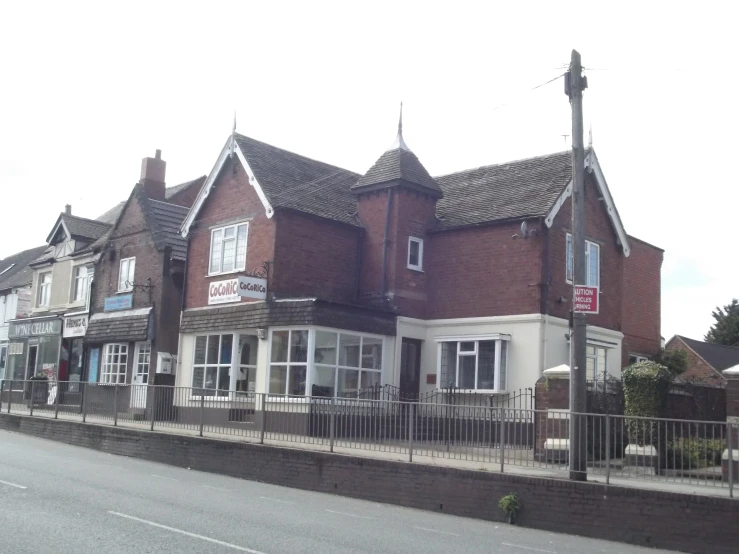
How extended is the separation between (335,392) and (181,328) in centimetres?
665

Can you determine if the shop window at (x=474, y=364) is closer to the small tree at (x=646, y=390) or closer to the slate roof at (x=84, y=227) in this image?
the small tree at (x=646, y=390)

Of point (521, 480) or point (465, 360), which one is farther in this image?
point (465, 360)

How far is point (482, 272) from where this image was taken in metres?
23.9

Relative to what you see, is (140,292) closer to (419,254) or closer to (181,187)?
(181,187)

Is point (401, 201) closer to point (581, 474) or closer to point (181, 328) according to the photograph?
point (181, 328)

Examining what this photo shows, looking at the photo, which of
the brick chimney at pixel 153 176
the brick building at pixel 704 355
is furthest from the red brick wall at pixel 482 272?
the brick building at pixel 704 355

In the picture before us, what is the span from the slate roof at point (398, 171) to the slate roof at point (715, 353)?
22161 mm

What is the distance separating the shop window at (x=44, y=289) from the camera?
1437 inches

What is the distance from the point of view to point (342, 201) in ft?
86.5

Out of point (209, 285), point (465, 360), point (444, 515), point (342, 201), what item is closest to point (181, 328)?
point (209, 285)

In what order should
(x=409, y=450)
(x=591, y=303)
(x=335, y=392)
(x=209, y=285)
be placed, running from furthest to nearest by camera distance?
(x=209, y=285)
(x=335, y=392)
(x=409, y=450)
(x=591, y=303)

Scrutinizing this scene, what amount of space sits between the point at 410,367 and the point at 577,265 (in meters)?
11.9

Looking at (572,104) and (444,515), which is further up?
(572,104)

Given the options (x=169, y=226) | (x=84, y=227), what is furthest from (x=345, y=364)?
(x=84, y=227)
